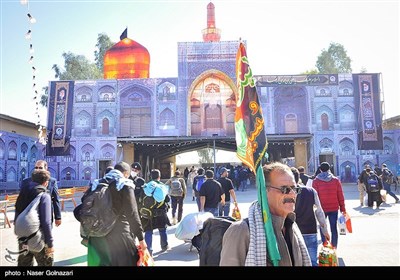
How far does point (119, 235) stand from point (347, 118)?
23144 mm

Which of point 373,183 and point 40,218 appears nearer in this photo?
point 40,218

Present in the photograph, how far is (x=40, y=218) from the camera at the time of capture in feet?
11.5

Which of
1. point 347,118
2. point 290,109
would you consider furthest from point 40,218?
point 347,118

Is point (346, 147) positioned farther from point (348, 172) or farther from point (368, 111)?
point (368, 111)

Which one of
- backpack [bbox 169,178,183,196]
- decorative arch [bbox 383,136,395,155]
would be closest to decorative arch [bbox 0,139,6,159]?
backpack [bbox 169,178,183,196]

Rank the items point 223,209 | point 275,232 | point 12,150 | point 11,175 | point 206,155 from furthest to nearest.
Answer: point 206,155 < point 12,150 < point 11,175 < point 223,209 < point 275,232

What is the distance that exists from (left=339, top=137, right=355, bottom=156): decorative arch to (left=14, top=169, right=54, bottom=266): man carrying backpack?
73.0 ft

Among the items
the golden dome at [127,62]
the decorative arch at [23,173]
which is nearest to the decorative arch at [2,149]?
the decorative arch at [23,173]

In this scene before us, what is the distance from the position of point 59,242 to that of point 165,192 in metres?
2.62

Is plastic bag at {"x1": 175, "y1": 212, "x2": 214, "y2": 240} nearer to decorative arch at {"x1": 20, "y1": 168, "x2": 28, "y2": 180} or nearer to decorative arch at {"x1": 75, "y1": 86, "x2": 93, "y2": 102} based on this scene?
decorative arch at {"x1": 20, "y1": 168, "x2": 28, "y2": 180}

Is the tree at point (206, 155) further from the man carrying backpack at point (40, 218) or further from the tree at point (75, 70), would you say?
the man carrying backpack at point (40, 218)

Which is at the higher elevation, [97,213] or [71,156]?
[71,156]

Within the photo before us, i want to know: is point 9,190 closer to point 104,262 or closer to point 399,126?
point 104,262

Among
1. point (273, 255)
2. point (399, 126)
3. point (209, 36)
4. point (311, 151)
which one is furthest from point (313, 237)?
point (209, 36)
